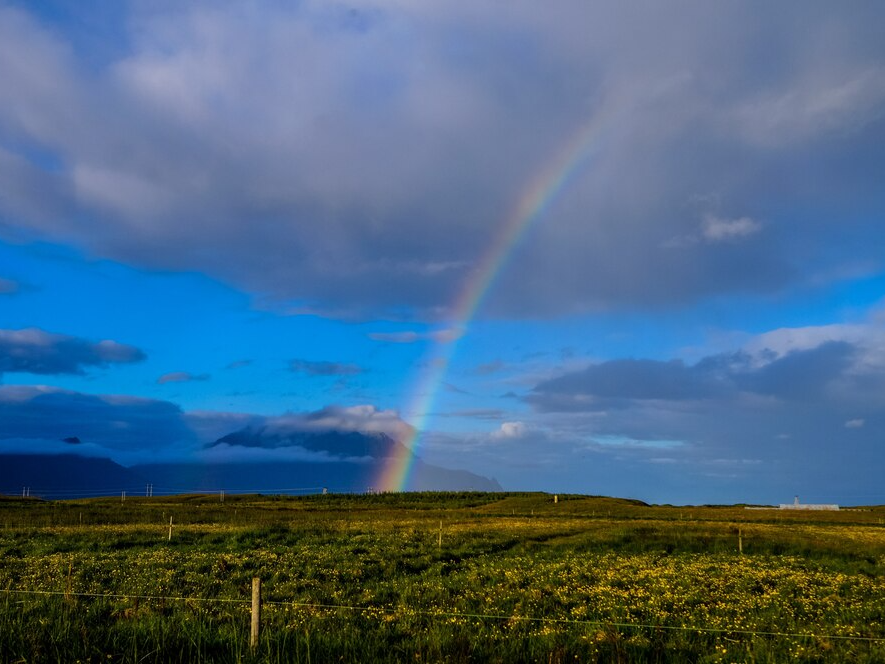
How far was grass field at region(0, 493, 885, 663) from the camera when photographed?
11.9 meters

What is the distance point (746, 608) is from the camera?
65.4 feet

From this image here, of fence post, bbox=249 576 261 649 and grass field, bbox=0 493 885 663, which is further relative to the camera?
grass field, bbox=0 493 885 663

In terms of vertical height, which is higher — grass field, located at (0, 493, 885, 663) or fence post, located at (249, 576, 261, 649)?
fence post, located at (249, 576, 261, 649)

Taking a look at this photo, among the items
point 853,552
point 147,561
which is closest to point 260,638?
point 147,561

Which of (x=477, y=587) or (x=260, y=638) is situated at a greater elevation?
(x=260, y=638)

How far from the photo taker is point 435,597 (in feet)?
70.4

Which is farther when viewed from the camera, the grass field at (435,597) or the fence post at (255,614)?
the grass field at (435,597)

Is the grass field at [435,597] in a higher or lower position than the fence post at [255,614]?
lower

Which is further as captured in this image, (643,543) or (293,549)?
(643,543)

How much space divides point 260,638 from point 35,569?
71.6 ft

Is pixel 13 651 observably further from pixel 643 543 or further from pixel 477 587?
pixel 643 543

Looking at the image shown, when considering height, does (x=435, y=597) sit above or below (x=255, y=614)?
below

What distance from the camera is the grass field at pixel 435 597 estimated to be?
11914 millimetres

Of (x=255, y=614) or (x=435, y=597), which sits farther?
(x=435, y=597)
